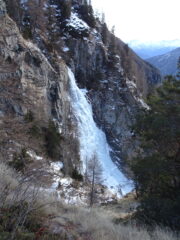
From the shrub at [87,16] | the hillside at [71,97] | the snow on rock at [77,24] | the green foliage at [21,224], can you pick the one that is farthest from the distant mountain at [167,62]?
the green foliage at [21,224]

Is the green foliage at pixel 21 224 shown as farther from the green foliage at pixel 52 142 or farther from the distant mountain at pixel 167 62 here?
the distant mountain at pixel 167 62

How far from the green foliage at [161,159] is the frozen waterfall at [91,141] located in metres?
19.7

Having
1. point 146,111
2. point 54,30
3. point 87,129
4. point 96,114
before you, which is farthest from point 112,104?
point 146,111

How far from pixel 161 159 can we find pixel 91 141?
23.8m

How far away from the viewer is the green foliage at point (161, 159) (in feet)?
23.3

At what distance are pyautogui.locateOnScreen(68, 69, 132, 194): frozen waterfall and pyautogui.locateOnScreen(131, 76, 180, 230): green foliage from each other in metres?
19.7

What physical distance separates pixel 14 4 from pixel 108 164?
23916 millimetres

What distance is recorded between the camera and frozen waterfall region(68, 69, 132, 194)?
2890cm

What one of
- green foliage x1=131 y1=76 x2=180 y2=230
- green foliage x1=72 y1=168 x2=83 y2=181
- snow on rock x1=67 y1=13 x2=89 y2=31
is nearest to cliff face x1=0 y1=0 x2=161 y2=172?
snow on rock x1=67 y1=13 x2=89 y2=31

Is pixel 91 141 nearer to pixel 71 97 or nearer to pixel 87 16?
pixel 71 97

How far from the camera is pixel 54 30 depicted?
128 feet

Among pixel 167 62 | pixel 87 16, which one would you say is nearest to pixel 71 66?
pixel 87 16

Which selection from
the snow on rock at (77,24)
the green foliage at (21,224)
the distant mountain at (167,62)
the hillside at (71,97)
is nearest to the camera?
the green foliage at (21,224)

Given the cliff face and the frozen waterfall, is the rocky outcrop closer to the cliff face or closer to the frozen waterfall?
the cliff face
